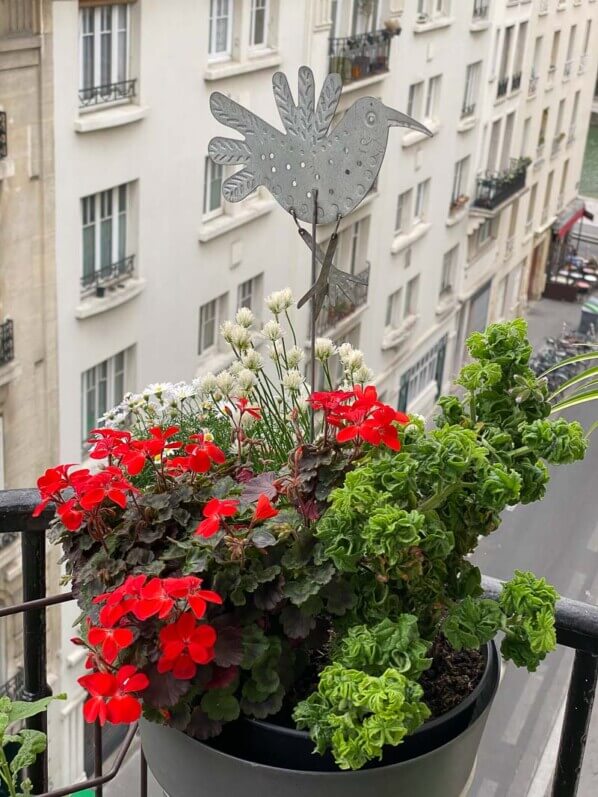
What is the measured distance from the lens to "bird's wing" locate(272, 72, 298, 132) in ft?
2.80

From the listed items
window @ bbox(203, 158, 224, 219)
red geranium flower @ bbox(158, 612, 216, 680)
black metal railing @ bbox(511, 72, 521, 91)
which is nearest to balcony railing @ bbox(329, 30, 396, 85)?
window @ bbox(203, 158, 224, 219)

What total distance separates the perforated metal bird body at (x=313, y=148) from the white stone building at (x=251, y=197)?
3410 mm

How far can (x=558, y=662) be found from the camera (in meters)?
5.88

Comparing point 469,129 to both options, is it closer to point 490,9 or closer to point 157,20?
point 490,9

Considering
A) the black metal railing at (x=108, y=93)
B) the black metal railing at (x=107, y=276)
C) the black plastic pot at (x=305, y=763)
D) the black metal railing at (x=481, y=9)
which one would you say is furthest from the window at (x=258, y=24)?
the black plastic pot at (x=305, y=763)

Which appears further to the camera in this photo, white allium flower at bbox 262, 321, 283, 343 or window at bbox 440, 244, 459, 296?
window at bbox 440, 244, 459, 296

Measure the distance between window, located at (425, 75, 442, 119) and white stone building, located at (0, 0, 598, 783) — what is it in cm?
1

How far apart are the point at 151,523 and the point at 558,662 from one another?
218 inches

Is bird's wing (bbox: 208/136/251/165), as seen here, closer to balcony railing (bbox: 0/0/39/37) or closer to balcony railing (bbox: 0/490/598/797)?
balcony railing (bbox: 0/490/598/797)

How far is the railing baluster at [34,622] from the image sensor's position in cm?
92

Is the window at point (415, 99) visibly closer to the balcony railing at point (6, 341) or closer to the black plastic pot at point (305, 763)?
the balcony railing at point (6, 341)

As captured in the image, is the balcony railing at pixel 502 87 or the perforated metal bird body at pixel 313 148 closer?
the perforated metal bird body at pixel 313 148

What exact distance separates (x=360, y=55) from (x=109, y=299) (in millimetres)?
2666

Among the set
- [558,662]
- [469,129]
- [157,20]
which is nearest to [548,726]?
[558,662]
